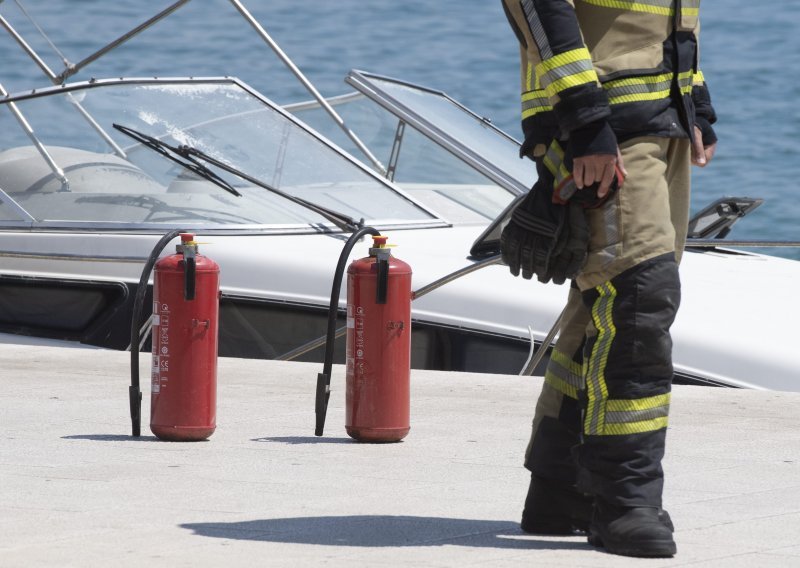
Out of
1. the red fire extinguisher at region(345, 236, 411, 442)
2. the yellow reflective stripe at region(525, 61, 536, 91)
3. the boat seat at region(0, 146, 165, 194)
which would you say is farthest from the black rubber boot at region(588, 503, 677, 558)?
the boat seat at region(0, 146, 165, 194)

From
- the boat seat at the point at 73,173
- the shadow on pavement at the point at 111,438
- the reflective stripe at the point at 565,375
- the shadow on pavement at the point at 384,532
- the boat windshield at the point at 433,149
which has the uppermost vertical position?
the boat windshield at the point at 433,149

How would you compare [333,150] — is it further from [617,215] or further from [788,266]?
[617,215]

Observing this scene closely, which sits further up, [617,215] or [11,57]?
[11,57]

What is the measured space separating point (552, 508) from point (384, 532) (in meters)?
0.41

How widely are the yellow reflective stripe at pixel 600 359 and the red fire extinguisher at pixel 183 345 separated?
1.80m

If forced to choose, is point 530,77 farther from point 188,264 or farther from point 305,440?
point 305,440

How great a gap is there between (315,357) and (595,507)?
143 inches

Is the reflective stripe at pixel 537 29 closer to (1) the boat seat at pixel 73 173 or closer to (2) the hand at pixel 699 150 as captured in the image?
(2) the hand at pixel 699 150

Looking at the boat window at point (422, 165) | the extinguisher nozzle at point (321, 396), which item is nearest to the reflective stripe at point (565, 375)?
the extinguisher nozzle at point (321, 396)

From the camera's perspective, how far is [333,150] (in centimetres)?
840

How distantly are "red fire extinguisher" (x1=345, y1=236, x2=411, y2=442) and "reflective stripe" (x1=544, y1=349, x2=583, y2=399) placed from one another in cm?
128

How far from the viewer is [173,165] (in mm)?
7934

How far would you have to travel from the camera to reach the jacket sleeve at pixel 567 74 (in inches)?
138

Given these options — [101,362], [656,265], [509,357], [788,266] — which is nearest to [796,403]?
[509,357]
